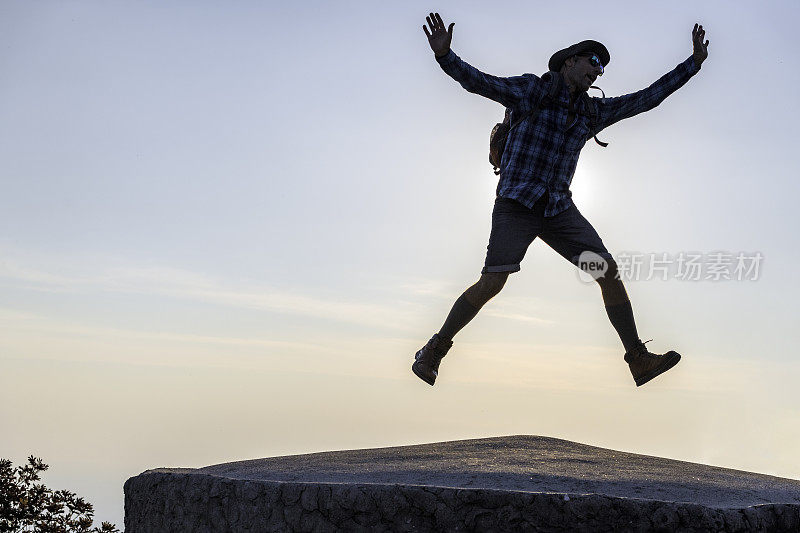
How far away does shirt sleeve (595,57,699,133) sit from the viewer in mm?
6344

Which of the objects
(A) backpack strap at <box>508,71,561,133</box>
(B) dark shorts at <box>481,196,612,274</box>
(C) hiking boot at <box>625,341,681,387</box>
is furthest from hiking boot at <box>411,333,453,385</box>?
(A) backpack strap at <box>508,71,561,133</box>

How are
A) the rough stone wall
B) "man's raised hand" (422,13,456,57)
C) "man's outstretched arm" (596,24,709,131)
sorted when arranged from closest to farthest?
the rough stone wall, "man's raised hand" (422,13,456,57), "man's outstretched arm" (596,24,709,131)

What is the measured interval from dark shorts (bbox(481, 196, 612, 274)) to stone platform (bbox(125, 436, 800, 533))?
1.23 meters

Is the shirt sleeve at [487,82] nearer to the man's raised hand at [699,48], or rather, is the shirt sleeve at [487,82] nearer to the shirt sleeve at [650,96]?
the shirt sleeve at [650,96]

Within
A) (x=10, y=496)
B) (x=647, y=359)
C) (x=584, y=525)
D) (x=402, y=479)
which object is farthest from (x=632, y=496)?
(x=10, y=496)

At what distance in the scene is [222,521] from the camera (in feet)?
17.0

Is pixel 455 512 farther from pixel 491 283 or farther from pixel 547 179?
pixel 547 179

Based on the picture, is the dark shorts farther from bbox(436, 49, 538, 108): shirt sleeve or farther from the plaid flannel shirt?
bbox(436, 49, 538, 108): shirt sleeve

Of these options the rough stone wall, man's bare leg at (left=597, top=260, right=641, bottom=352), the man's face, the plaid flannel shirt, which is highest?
the man's face

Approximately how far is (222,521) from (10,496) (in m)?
3.51

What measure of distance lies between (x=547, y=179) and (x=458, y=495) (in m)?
2.27

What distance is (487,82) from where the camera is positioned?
5.88 metres

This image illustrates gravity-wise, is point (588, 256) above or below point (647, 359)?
above

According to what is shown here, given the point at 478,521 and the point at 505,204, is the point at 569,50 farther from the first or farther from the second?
the point at 478,521
